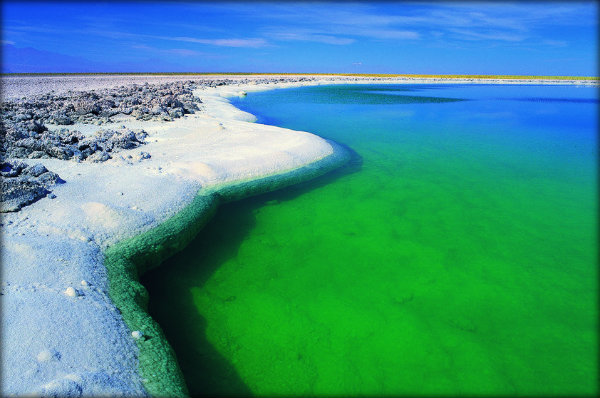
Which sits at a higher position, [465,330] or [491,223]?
[491,223]

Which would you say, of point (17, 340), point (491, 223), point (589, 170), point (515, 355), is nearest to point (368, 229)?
point (491, 223)

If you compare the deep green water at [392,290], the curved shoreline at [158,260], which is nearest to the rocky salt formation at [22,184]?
the curved shoreline at [158,260]

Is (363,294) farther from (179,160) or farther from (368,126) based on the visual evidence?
(368,126)

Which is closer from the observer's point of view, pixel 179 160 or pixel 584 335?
pixel 584 335

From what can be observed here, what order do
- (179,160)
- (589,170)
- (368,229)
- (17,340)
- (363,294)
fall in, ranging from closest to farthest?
(17,340) < (363,294) < (368,229) < (179,160) < (589,170)

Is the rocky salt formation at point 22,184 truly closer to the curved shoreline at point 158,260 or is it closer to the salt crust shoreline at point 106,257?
the salt crust shoreline at point 106,257

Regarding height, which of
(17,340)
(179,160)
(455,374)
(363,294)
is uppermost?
(179,160)
